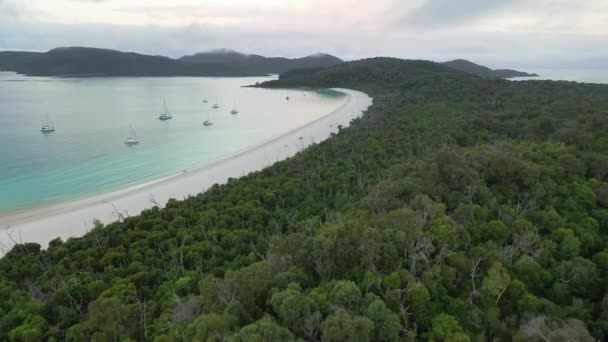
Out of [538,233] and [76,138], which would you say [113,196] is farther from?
[538,233]

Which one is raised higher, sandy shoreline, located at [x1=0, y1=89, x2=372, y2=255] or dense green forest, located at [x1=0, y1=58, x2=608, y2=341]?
dense green forest, located at [x1=0, y1=58, x2=608, y2=341]

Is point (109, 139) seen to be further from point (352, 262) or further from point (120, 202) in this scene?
point (352, 262)

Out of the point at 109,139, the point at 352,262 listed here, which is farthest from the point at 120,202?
the point at 109,139

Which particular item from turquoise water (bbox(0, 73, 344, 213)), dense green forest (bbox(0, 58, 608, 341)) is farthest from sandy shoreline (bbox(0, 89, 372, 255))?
dense green forest (bbox(0, 58, 608, 341))

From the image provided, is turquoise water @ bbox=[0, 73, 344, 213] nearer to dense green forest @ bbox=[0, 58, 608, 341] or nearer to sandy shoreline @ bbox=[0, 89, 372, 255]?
sandy shoreline @ bbox=[0, 89, 372, 255]

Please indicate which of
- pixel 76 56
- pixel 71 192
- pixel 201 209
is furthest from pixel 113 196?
pixel 76 56

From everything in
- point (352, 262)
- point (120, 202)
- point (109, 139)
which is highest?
point (352, 262)

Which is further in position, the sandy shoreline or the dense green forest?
the sandy shoreline
